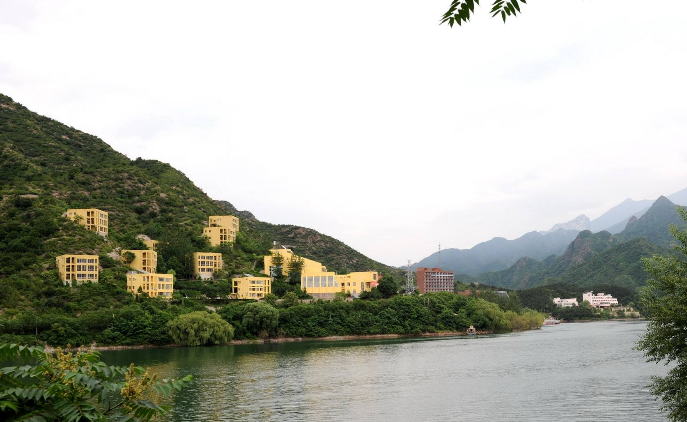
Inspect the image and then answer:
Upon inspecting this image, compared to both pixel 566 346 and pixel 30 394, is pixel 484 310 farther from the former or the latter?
pixel 30 394

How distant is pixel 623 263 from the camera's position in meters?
185

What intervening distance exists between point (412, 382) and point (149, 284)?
4230 cm

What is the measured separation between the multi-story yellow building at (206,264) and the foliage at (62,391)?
76.8m

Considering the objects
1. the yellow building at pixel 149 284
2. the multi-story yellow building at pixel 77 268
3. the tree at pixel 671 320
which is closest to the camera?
the tree at pixel 671 320

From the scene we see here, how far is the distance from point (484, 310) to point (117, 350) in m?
48.9

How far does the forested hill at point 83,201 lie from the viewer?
234ft

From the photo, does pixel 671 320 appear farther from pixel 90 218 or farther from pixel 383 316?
pixel 90 218

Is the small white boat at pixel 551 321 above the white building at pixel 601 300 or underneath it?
underneath

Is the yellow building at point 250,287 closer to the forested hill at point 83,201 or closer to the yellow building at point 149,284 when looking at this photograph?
the forested hill at point 83,201

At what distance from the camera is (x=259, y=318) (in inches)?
2618

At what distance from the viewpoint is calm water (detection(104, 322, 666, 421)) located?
2683cm

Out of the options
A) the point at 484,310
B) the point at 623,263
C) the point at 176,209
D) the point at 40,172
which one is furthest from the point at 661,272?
the point at 623,263

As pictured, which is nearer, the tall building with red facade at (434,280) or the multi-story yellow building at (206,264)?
the multi-story yellow building at (206,264)

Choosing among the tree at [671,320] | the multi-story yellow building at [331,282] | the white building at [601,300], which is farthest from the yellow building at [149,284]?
the white building at [601,300]
